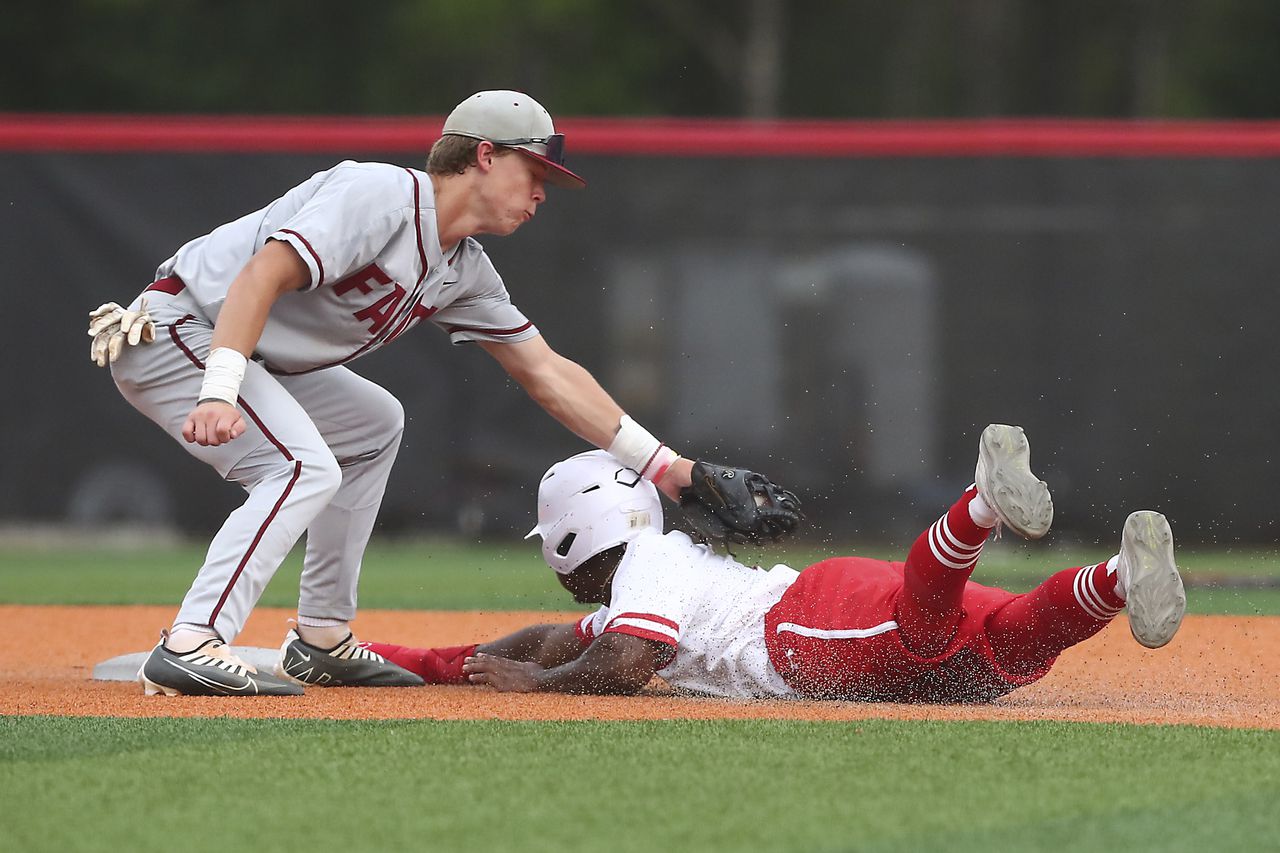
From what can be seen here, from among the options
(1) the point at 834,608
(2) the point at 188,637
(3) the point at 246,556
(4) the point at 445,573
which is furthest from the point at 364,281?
(4) the point at 445,573

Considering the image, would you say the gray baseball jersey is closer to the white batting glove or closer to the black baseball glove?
the white batting glove

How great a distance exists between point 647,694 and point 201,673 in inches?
45.6

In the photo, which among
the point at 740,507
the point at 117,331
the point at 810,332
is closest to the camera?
the point at 117,331

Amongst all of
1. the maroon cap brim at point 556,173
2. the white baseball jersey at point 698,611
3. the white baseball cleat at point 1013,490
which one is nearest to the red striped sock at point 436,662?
the white baseball jersey at point 698,611

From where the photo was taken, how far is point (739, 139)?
10281mm

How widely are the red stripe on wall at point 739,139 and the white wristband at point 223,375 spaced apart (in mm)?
5921

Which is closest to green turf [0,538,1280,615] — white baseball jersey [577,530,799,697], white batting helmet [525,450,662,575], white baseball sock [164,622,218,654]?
white batting helmet [525,450,662,575]

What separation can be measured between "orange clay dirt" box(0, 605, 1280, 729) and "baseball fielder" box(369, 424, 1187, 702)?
10 cm

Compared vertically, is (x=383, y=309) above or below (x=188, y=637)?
above

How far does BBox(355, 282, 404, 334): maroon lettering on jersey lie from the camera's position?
183 inches

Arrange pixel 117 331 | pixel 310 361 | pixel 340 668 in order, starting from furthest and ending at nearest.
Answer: pixel 340 668 → pixel 310 361 → pixel 117 331

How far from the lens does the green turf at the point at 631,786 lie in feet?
9.52

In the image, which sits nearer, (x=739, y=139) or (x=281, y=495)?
(x=281, y=495)

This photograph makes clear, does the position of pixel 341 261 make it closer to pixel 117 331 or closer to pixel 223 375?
pixel 223 375
